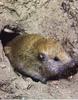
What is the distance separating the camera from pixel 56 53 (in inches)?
138

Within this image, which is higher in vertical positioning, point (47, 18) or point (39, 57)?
point (47, 18)

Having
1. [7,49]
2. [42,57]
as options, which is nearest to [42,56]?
[42,57]

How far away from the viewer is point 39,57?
351 centimetres

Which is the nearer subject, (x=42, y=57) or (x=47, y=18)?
(x=42, y=57)

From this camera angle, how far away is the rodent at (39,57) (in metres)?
3.50

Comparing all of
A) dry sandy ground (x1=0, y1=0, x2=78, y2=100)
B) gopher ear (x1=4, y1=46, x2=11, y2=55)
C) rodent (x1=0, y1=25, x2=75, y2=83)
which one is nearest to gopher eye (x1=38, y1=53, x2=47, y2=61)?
rodent (x1=0, y1=25, x2=75, y2=83)

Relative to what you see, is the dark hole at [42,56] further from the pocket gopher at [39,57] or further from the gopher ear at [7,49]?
the gopher ear at [7,49]

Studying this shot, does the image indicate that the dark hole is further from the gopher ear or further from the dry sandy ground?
the gopher ear

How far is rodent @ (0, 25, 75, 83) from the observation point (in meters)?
3.50

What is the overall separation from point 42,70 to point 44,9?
577 mm

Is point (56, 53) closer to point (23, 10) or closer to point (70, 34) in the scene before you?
point (70, 34)

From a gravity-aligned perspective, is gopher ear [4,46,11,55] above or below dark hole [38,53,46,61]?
below

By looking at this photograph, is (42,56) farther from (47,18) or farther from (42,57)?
(47,18)

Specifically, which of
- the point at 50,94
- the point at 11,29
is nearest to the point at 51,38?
the point at 11,29
